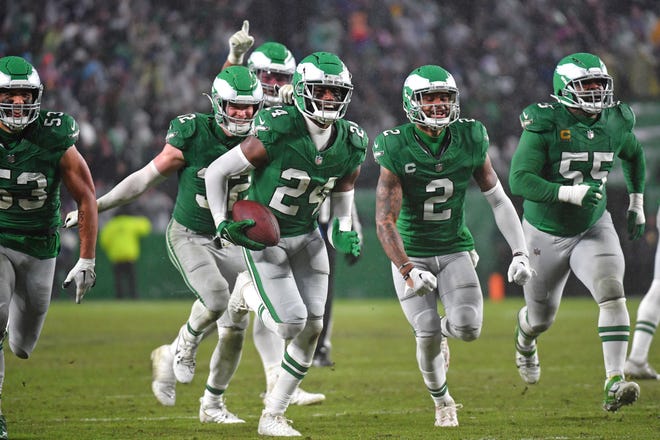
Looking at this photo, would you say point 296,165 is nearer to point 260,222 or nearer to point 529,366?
point 260,222

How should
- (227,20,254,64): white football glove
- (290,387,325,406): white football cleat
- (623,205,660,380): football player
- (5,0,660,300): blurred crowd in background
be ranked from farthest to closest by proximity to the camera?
1. (5,0,660,300): blurred crowd in background
2. (623,205,660,380): football player
3. (227,20,254,64): white football glove
4. (290,387,325,406): white football cleat

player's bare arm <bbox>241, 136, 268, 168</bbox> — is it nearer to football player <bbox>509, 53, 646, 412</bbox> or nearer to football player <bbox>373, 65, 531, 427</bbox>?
football player <bbox>373, 65, 531, 427</bbox>

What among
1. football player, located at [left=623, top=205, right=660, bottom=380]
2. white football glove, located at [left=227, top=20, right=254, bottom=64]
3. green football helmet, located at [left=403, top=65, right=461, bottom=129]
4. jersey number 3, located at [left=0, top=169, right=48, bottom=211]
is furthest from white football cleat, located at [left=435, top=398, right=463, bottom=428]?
white football glove, located at [left=227, top=20, right=254, bottom=64]

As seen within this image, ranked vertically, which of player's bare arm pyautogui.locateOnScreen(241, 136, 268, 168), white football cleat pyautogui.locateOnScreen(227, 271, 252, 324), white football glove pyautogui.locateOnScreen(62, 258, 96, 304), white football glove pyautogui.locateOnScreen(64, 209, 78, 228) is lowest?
white football cleat pyautogui.locateOnScreen(227, 271, 252, 324)

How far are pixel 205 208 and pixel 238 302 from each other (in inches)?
22.4

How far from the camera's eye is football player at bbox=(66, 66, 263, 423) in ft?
16.4

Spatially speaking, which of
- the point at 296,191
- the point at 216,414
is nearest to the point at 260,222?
the point at 296,191

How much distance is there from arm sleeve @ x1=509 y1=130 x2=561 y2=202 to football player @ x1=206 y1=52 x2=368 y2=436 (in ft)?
2.72

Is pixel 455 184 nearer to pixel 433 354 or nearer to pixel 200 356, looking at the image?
pixel 433 354

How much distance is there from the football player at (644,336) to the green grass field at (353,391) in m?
0.12

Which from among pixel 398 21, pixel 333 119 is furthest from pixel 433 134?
pixel 398 21

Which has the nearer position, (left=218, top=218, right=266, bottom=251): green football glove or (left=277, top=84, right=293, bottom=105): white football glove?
(left=218, top=218, right=266, bottom=251): green football glove

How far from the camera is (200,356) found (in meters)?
8.06

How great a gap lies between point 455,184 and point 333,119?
0.66 metres
